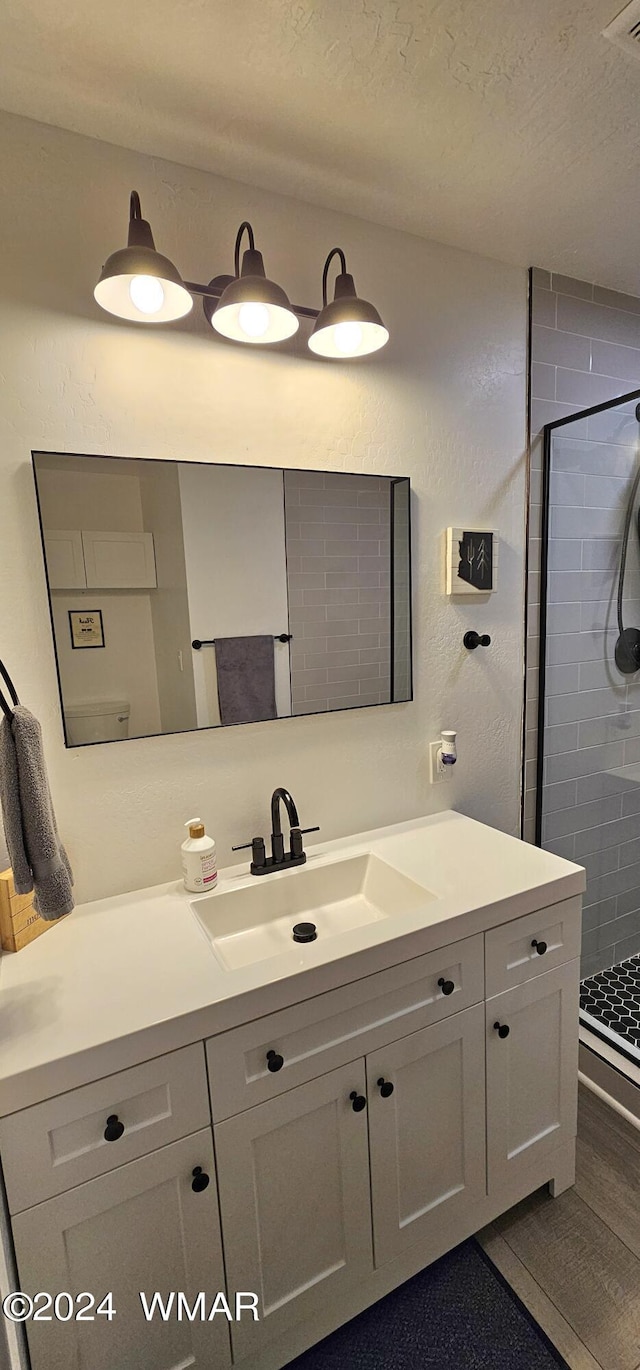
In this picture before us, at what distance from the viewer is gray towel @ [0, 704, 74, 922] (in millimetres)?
946

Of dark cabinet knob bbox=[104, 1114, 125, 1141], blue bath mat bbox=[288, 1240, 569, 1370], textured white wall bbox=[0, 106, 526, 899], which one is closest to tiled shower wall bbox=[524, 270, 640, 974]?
textured white wall bbox=[0, 106, 526, 899]

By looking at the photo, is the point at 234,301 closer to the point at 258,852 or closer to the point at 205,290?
the point at 205,290

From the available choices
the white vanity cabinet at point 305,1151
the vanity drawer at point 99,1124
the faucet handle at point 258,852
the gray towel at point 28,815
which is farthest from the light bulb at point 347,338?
the vanity drawer at point 99,1124

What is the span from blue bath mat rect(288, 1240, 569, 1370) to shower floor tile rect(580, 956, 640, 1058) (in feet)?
2.78

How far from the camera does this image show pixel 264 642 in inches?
58.8

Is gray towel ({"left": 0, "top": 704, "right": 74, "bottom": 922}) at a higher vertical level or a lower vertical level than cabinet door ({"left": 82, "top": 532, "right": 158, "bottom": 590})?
lower

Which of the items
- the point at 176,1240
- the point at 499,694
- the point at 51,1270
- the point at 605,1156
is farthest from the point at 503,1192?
the point at 499,694

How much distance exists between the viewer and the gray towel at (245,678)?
1450 mm

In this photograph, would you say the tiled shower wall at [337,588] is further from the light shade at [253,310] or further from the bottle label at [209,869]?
the bottle label at [209,869]

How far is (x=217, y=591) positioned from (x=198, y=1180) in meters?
1.18

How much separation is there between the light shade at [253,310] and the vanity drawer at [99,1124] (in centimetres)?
145

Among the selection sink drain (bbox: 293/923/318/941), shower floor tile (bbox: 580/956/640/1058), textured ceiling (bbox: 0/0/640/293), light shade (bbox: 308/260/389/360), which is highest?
textured ceiling (bbox: 0/0/640/293)

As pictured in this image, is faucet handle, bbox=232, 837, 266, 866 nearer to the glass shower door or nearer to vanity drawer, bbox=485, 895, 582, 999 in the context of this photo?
vanity drawer, bbox=485, 895, 582, 999

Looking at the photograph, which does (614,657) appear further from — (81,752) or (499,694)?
(81,752)
